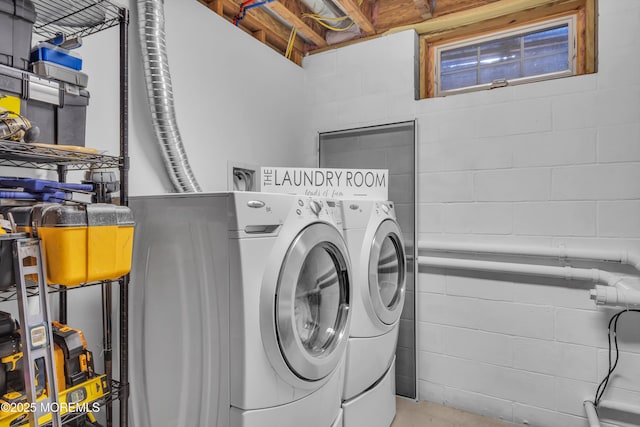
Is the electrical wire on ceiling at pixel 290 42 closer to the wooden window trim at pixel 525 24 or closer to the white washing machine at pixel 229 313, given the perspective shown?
the wooden window trim at pixel 525 24

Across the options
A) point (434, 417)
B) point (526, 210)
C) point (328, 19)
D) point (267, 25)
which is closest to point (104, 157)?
point (267, 25)

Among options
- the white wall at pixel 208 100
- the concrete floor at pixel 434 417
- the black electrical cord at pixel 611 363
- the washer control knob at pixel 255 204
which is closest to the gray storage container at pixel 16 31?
the white wall at pixel 208 100

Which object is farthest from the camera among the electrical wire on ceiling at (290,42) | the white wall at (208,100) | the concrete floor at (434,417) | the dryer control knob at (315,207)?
the electrical wire on ceiling at (290,42)

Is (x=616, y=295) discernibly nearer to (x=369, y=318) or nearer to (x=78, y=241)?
(x=369, y=318)

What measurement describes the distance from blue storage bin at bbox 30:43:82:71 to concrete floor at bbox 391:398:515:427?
2357 mm

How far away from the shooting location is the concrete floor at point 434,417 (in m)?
2.22

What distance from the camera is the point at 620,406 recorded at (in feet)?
6.50

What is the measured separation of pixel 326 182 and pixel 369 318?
76 cm

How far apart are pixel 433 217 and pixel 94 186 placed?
1942 millimetres

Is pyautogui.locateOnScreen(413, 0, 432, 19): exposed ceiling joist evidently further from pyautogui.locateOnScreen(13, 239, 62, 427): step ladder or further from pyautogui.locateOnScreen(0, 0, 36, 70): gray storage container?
pyautogui.locateOnScreen(13, 239, 62, 427): step ladder

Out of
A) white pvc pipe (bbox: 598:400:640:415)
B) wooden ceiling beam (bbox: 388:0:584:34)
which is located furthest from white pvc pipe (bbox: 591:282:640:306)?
wooden ceiling beam (bbox: 388:0:584:34)

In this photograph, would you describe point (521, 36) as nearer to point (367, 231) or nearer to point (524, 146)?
point (524, 146)

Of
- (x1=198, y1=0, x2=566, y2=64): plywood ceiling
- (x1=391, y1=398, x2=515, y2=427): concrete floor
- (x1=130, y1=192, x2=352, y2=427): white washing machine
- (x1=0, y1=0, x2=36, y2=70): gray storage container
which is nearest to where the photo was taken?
(x1=0, y1=0, x2=36, y2=70): gray storage container

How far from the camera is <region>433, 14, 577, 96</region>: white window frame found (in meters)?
2.24
